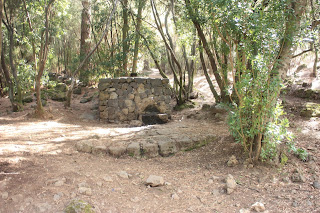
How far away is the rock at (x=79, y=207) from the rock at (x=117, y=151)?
1.79 metres

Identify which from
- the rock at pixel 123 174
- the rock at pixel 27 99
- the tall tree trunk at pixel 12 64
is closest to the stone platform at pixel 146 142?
the rock at pixel 123 174

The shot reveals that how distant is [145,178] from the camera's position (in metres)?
3.80

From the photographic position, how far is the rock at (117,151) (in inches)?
185

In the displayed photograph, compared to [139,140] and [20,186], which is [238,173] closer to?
[139,140]

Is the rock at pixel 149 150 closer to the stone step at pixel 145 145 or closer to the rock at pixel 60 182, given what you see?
the stone step at pixel 145 145

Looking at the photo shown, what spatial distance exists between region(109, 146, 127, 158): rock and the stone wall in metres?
3.64

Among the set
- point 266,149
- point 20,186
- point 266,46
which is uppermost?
point 266,46

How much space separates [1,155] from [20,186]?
100cm

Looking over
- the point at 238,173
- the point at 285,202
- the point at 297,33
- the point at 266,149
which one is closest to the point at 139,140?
the point at 238,173

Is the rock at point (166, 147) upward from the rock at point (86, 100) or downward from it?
downward

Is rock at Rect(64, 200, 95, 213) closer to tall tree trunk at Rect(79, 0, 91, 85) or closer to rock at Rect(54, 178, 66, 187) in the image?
rock at Rect(54, 178, 66, 187)

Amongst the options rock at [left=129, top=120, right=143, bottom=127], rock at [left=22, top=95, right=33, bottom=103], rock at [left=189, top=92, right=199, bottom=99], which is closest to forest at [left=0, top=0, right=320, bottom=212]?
rock at [left=129, top=120, right=143, bottom=127]

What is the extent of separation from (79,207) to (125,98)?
579 centimetres

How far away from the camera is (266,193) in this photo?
3.32 metres
